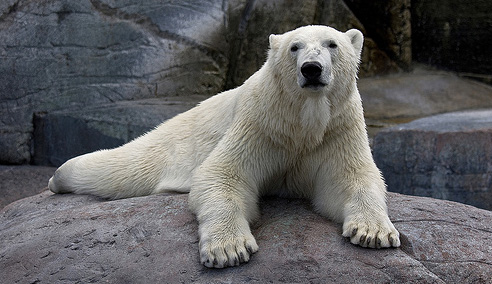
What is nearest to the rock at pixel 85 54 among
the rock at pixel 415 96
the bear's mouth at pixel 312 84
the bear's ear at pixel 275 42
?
the rock at pixel 415 96

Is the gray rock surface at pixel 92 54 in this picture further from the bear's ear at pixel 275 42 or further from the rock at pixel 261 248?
the bear's ear at pixel 275 42

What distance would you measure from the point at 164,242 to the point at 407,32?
23.0ft

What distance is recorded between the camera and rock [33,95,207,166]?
21.7 ft

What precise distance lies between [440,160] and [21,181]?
14.3 feet

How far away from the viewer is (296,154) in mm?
3184

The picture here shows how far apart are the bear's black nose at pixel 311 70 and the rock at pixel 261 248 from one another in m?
0.76

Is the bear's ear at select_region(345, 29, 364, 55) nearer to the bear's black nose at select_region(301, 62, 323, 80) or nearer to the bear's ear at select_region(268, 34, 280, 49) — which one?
the bear's ear at select_region(268, 34, 280, 49)

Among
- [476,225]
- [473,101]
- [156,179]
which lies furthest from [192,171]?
[473,101]

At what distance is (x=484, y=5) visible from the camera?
8.78m

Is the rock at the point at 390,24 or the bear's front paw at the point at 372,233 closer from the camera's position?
the bear's front paw at the point at 372,233

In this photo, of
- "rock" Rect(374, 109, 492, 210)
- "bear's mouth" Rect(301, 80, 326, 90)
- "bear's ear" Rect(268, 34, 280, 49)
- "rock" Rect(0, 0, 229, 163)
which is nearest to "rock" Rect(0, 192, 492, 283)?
"bear's mouth" Rect(301, 80, 326, 90)

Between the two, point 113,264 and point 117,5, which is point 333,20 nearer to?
point 117,5

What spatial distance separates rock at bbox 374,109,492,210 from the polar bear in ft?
9.06

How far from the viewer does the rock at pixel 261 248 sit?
8.80 ft
